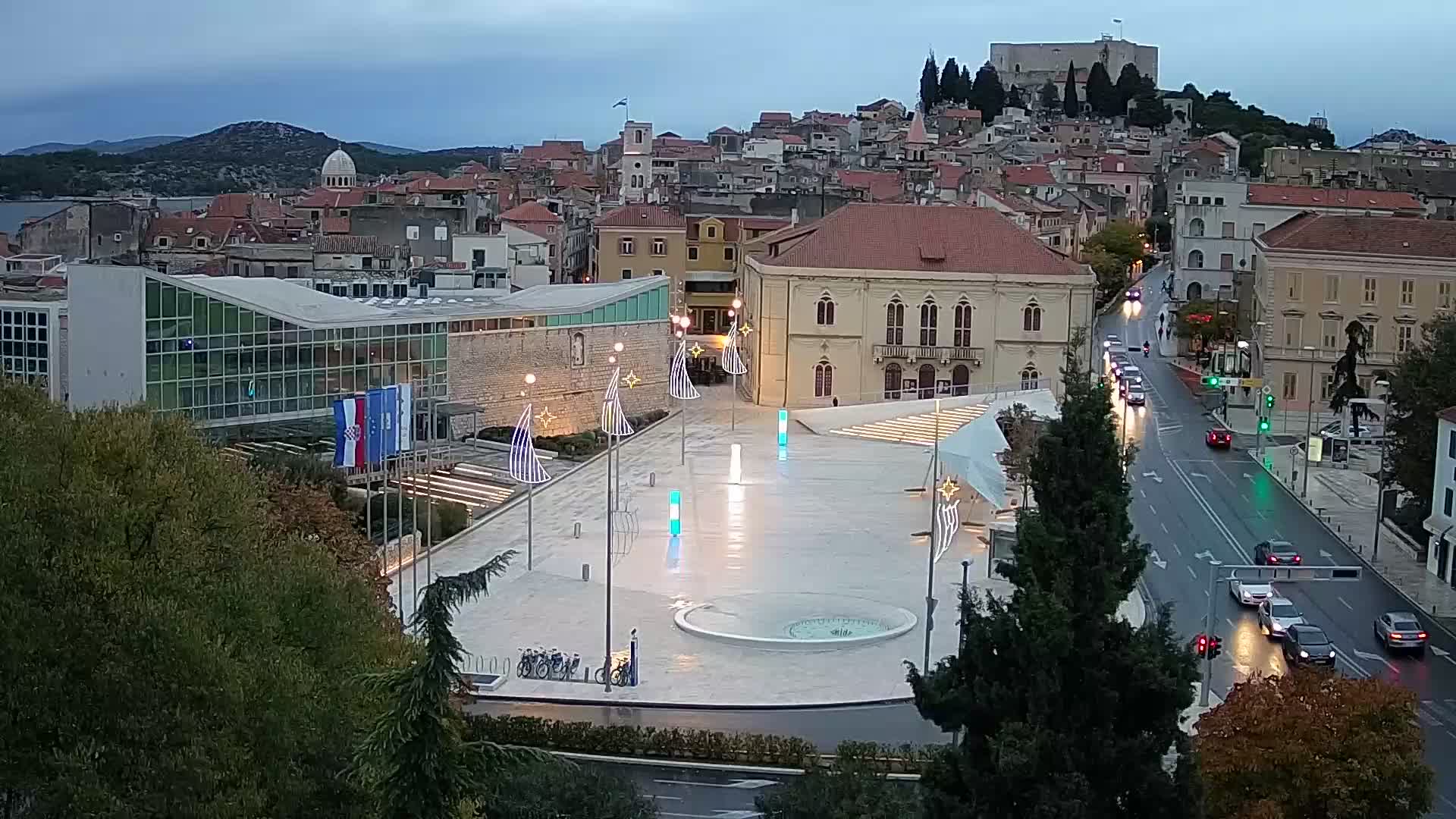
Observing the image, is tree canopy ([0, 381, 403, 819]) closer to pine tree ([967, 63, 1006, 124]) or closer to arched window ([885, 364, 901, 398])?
arched window ([885, 364, 901, 398])

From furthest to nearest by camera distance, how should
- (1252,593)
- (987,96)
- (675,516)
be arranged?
(987,96) < (675,516) < (1252,593)

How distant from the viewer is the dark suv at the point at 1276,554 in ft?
120

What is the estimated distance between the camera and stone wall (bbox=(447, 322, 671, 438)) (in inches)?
1984

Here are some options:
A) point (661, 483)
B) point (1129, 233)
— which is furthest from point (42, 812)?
point (1129, 233)

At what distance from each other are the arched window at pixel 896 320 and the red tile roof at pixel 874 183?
33.9m

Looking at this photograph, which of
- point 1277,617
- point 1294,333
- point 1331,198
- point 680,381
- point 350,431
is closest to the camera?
point 1277,617

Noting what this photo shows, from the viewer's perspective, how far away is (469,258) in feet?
239

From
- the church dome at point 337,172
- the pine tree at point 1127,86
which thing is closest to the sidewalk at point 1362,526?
the church dome at point 337,172

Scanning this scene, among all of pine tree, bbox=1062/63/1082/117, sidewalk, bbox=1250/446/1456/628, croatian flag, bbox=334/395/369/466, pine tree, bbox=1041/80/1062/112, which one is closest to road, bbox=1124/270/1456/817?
sidewalk, bbox=1250/446/1456/628

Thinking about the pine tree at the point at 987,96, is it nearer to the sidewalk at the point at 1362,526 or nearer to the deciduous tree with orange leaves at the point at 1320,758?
the sidewalk at the point at 1362,526

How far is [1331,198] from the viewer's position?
3078 inches

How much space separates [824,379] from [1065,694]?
45.1 metres

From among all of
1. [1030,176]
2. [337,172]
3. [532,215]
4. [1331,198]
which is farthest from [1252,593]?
[337,172]

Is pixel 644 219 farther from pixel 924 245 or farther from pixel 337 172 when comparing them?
pixel 337 172
